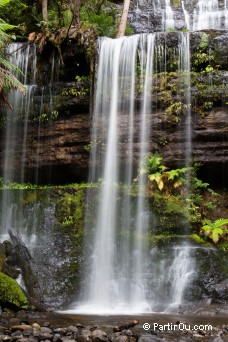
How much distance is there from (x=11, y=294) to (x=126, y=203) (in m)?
4.55

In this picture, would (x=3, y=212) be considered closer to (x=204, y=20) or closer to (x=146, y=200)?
(x=146, y=200)

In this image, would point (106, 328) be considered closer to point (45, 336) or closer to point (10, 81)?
point (45, 336)

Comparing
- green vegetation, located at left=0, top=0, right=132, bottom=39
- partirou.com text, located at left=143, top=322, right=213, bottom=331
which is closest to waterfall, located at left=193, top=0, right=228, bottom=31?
green vegetation, located at left=0, top=0, right=132, bottom=39

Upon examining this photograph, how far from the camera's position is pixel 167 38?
529 inches

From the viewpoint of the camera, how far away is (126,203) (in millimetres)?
11570

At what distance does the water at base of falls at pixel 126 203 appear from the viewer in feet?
32.3

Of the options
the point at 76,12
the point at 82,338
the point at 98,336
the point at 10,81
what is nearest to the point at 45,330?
the point at 82,338

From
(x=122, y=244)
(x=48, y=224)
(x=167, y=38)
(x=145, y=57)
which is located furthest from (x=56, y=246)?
(x=167, y=38)

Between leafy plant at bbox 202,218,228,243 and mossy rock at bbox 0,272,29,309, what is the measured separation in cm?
522

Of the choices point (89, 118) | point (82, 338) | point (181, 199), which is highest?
point (89, 118)

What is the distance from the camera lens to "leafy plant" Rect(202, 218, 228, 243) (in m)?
10.7

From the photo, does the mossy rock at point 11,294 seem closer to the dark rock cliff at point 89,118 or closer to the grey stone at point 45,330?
the grey stone at point 45,330

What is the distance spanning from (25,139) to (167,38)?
237 inches

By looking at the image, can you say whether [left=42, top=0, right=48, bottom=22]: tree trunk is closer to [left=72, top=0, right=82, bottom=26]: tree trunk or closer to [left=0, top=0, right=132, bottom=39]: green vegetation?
[left=0, top=0, right=132, bottom=39]: green vegetation
